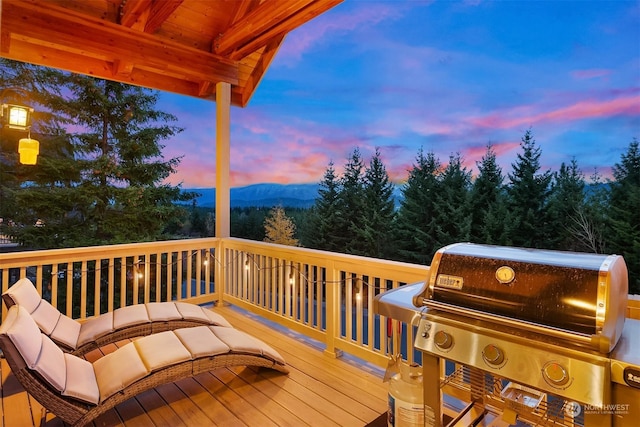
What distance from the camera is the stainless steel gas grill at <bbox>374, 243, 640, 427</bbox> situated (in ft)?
3.42

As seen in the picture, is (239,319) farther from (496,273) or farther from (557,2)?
(557,2)

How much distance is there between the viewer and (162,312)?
10.5 feet

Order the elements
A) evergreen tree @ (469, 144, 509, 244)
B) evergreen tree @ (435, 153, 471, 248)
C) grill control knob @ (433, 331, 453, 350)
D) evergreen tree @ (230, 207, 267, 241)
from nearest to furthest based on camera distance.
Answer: grill control knob @ (433, 331, 453, 350) < evergreen tree @ (469, 144, 509, 244) < evergreen tree @ (435, 153, 471, 248) < evergreen tree @ (230, 207, 267, 241)

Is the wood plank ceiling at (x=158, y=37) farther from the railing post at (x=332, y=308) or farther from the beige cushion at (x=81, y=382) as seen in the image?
Answer: the beige cushion at (x=81, y=382)

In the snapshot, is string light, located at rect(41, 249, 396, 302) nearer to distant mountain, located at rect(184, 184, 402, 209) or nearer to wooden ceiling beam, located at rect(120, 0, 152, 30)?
wooden ceiling beam, located at rect(120, 0, 152, 30)

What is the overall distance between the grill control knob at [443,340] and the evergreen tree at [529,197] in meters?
Answer: 9.91

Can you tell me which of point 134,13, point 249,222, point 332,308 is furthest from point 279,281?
point 249,222

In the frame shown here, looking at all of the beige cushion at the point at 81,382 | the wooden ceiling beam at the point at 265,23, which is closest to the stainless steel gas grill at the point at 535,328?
the beige cushion at the point at 81,382

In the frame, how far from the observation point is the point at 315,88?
43.3 ft

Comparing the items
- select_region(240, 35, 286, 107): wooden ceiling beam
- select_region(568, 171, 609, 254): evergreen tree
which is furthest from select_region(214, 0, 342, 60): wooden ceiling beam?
select_region(568, 171, 609, 254): evergreen tree

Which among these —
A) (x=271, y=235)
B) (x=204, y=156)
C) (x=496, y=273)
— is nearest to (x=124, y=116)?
(x=204, y=156)

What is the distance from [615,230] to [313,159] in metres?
8.76

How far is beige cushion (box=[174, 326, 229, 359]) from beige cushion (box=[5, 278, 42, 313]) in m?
1.12

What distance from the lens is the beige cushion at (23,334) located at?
184 centimetres
